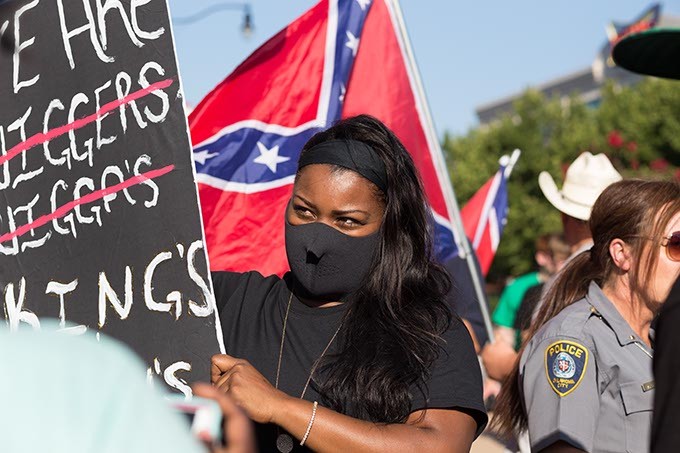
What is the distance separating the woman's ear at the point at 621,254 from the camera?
Answer: 3.14m

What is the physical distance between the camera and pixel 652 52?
7.41 feet

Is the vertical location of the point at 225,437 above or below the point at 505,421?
above

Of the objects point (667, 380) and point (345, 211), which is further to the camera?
point (345, 211)

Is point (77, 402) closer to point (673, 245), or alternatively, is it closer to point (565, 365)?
point (565, 365)

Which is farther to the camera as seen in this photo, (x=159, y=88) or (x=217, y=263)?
(x=217, y=263)

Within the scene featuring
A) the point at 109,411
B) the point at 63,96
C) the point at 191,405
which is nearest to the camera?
the point at 109,411

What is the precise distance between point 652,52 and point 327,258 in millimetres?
933

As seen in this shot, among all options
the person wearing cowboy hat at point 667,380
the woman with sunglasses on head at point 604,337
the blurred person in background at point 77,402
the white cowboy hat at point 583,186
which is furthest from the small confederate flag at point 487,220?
the blurred person in background at point 77,402

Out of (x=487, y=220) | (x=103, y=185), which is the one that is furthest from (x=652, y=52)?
(x=487, y=220)

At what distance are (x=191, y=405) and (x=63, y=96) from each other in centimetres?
180

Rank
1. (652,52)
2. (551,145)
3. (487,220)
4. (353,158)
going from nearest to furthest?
(652,52) < (353,158) < (487,220) < (551,145)

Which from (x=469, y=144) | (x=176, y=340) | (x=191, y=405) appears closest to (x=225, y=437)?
Result: (x=191, y=405)

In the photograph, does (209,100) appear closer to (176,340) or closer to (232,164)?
(232,164)

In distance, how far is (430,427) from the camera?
7.90 ft
